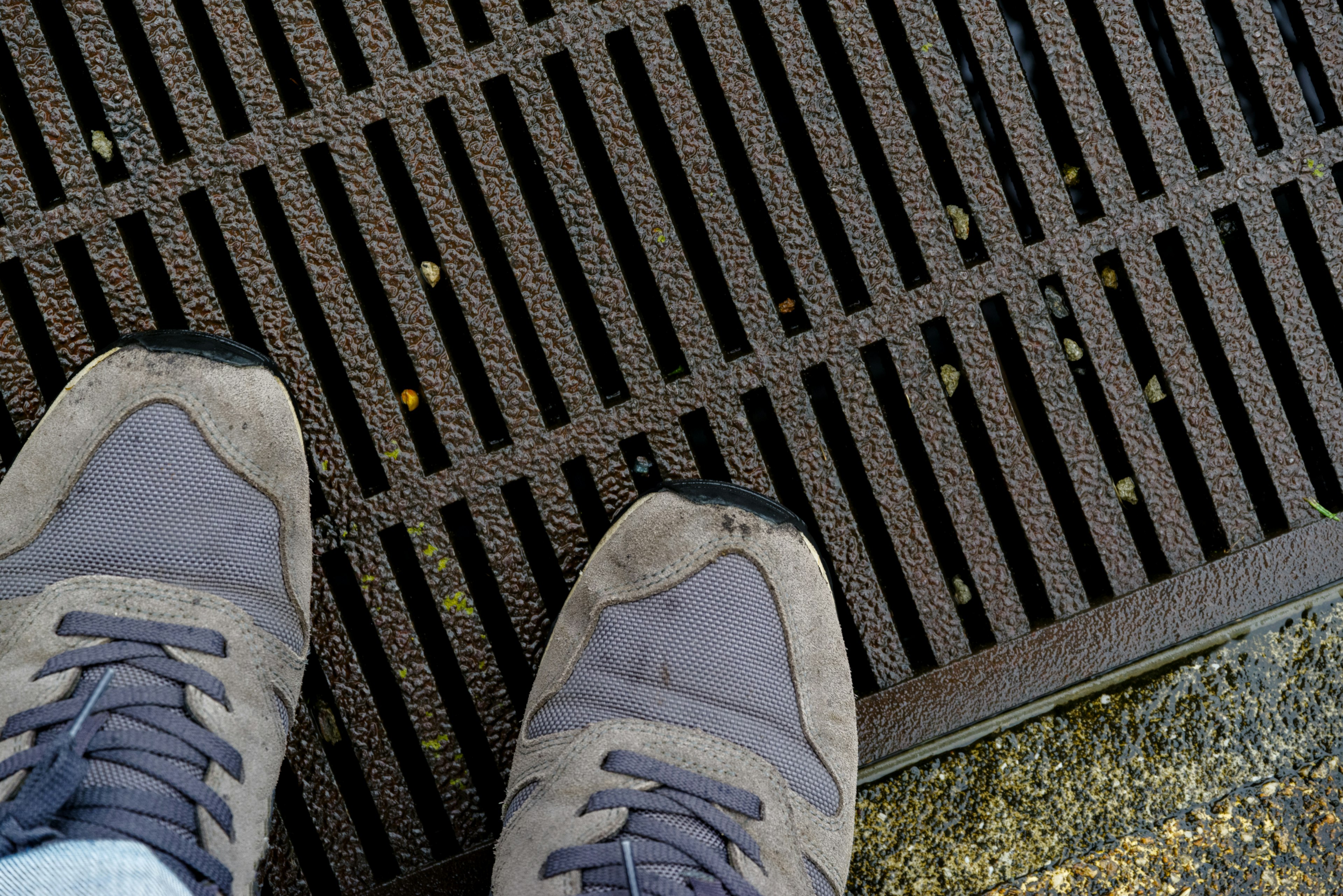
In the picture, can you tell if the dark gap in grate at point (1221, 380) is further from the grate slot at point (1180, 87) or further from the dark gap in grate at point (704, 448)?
the dark gap in grate at point (704, 448)

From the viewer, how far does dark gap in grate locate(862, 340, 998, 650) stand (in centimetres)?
132

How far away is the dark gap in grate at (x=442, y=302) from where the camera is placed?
1.29m

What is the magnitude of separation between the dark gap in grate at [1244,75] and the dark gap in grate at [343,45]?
3.98 ft

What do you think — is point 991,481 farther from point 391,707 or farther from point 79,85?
point 79,85

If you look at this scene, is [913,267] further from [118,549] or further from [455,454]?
[118,549]

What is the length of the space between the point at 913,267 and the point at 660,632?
64 cm

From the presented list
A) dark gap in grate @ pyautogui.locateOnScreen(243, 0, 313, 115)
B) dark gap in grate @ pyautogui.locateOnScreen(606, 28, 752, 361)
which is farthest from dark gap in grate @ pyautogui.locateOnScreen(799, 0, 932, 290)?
dark gap in grate @ pyautogui.locateOnScreen(243, 0, 313, 115)

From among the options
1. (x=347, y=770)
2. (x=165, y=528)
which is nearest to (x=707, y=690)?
(x=347, y=770)

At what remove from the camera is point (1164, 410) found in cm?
138

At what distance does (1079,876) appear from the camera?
1.43 meters

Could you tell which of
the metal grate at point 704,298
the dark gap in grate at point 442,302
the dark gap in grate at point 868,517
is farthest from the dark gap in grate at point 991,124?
the dark gap in grate at point 442,302

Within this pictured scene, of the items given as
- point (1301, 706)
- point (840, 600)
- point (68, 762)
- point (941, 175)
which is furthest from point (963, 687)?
point (68, 762)

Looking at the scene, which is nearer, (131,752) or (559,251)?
(131,752)

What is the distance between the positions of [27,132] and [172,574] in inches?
26.3
